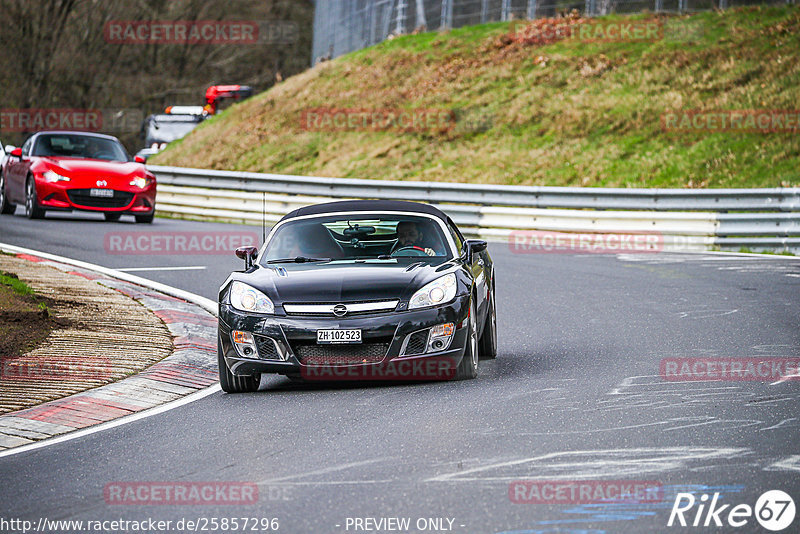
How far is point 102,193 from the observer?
70.8 feet

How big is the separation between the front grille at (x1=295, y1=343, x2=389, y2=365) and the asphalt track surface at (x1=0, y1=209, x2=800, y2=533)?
0.83 feet

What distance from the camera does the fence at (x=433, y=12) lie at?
3534cm

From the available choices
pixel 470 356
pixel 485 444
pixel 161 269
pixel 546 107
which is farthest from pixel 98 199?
pixel 485 444

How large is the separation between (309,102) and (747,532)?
114 ft

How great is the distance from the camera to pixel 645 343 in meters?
10.6

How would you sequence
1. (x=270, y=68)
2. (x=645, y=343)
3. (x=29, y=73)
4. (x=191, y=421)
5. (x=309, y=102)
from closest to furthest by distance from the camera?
(x=191, y=421)
(x=645, y=343)
(x=309, y=102)
(x=29, y=73)
(x=270, y=68)

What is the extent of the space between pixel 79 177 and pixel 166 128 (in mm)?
22645

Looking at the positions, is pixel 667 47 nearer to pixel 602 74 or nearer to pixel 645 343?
pixel 602 74

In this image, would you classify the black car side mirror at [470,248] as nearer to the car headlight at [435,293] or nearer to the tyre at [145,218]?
the car headlight at [435,293]

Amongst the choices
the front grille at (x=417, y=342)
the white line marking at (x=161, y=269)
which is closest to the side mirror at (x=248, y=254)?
the front grille at (x=417, y=342)

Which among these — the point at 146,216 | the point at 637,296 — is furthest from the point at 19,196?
the point at 637,296

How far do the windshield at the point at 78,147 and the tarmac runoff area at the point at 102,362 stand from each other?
8.97 metres

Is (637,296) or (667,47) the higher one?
(667,47)

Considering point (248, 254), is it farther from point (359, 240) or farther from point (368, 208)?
point (368, 208)
